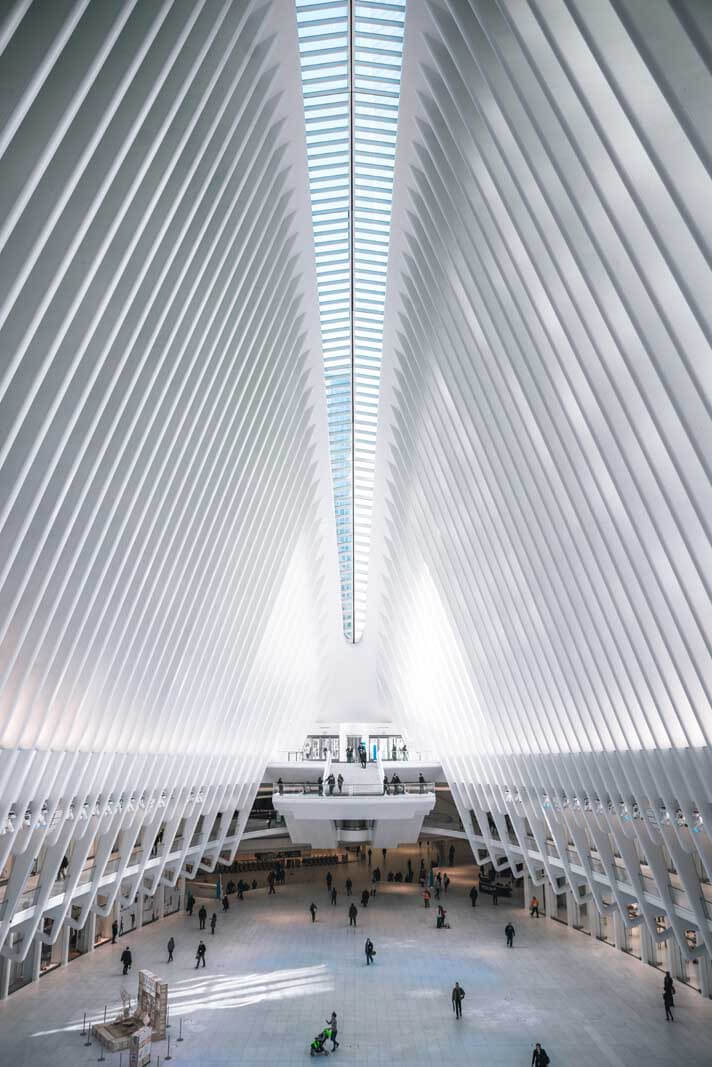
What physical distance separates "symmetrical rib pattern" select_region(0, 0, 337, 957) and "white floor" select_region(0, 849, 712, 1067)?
7.64 ft

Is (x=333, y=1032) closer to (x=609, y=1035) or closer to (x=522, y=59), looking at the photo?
(x=609, y=1035)

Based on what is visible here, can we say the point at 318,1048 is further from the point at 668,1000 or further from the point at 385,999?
the point at 668,1000

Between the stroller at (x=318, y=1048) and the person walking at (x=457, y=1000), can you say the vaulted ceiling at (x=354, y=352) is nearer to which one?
the person walking at (x=457, y=1000)

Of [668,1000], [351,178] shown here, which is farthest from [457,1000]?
[351,178]

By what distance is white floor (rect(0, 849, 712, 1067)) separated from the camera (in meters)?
16.8

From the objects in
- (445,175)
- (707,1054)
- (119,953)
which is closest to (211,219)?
(445,175)

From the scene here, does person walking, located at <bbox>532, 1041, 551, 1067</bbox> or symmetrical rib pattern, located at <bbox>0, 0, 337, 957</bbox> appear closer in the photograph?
symmetrical rib pattern, located at <bbox>0, 0, 337, 957</bbox>

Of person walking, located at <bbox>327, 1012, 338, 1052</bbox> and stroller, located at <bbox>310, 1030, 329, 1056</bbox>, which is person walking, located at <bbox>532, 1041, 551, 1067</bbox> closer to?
person walking, located at <bbox>327, 1012, 338, 1052</bbox>

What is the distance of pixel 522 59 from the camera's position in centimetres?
924

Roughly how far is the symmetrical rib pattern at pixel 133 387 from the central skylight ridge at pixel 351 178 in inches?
19.3

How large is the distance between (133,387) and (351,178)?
6.33 m

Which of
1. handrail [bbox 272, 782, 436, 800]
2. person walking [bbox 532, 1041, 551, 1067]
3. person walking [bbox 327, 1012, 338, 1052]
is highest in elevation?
handrail [bbox 272, 782, 436, 800]

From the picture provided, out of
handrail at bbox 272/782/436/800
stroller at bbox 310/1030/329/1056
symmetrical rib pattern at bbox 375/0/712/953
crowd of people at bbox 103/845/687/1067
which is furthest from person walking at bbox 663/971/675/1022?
handrail at bbox 272/782/436/800

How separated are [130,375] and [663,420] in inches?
283
